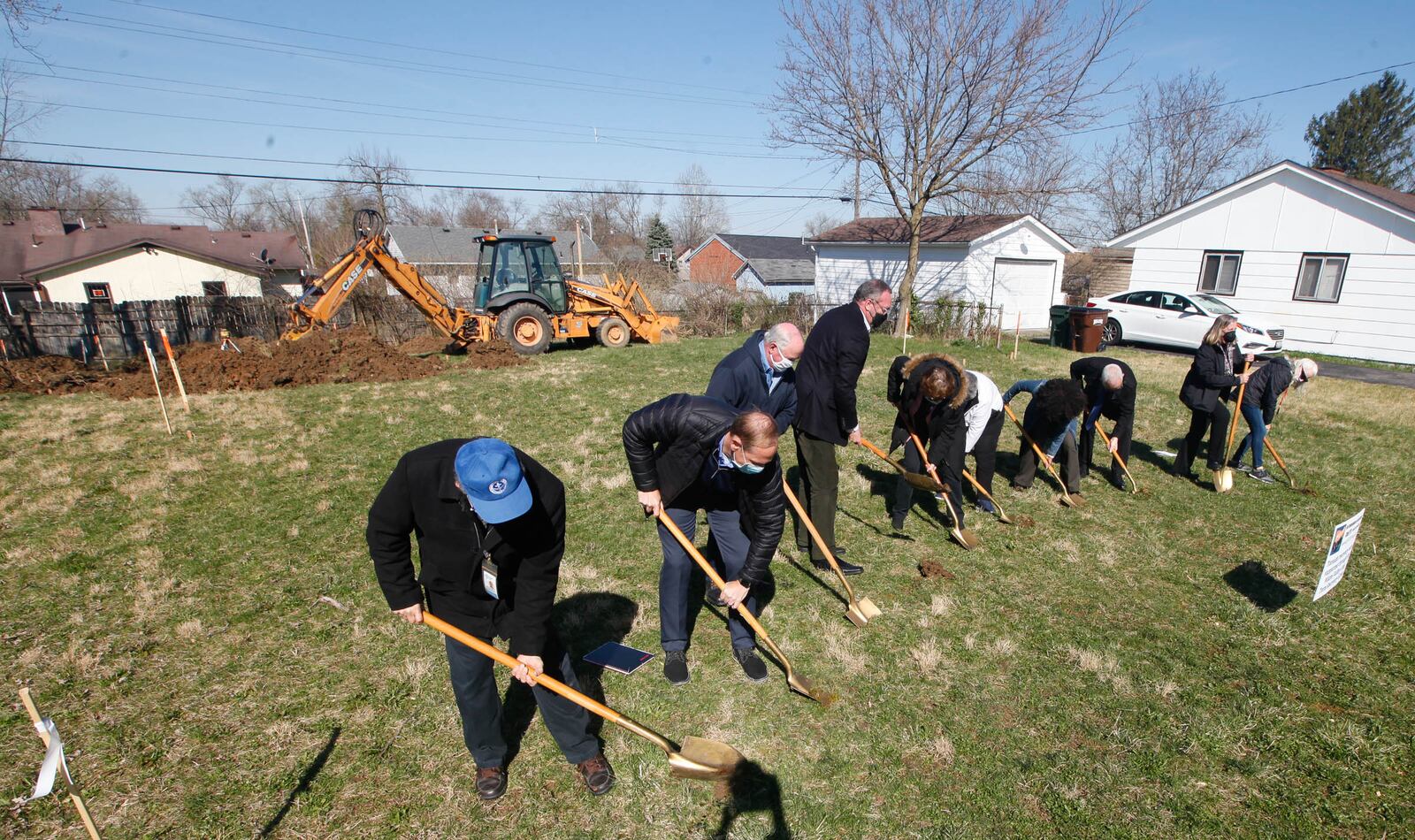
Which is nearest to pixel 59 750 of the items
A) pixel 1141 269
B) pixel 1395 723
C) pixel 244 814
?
pixel 244 814

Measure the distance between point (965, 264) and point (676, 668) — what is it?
64.2ft

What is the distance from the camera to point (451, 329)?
13.8 m

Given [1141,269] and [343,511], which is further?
[1141,269]

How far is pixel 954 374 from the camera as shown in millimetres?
5020

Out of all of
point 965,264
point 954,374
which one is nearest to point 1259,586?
point 954,374

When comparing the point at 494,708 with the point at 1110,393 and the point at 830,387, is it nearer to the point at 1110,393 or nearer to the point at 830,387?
the point at 830,387

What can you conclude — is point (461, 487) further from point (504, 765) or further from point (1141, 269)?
point (1141, 269)

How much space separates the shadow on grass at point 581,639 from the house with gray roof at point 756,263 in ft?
101

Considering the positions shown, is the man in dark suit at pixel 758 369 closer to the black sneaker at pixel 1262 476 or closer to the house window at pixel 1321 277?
the black sneaker at pixel 1262 476

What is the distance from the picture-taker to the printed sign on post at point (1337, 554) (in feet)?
13.6

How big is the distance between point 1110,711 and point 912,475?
2282 mm

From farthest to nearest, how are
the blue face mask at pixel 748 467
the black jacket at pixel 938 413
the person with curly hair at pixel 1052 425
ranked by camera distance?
the person with curly hair at pixel 1052 425 < the black jacket at pixel 938 413 < the blue face mask at pixel 748 467

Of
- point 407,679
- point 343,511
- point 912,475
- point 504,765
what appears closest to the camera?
point 504,765

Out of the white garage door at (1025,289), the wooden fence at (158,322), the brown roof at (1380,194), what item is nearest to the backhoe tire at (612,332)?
the wooden fence at (158,322)
